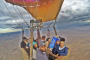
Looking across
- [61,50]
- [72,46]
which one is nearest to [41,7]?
[61,50]

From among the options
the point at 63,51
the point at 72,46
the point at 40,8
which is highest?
the point at 40,8

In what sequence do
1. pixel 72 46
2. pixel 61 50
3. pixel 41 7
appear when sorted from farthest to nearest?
pixel 72 46
pixel 61 50
pixel 41 7

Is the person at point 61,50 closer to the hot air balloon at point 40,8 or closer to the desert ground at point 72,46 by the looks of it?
the hot air balloon at point 40,8

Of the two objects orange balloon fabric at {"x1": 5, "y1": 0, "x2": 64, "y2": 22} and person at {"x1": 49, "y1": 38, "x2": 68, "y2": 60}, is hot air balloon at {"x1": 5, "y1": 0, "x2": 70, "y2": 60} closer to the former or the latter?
orange balloon fabric at {"x1": 5, "y1": 0, "x2": 64, "y2": 22}

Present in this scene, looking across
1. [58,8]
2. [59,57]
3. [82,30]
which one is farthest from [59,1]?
[82,30]

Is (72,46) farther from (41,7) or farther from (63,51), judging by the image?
(41,7)
